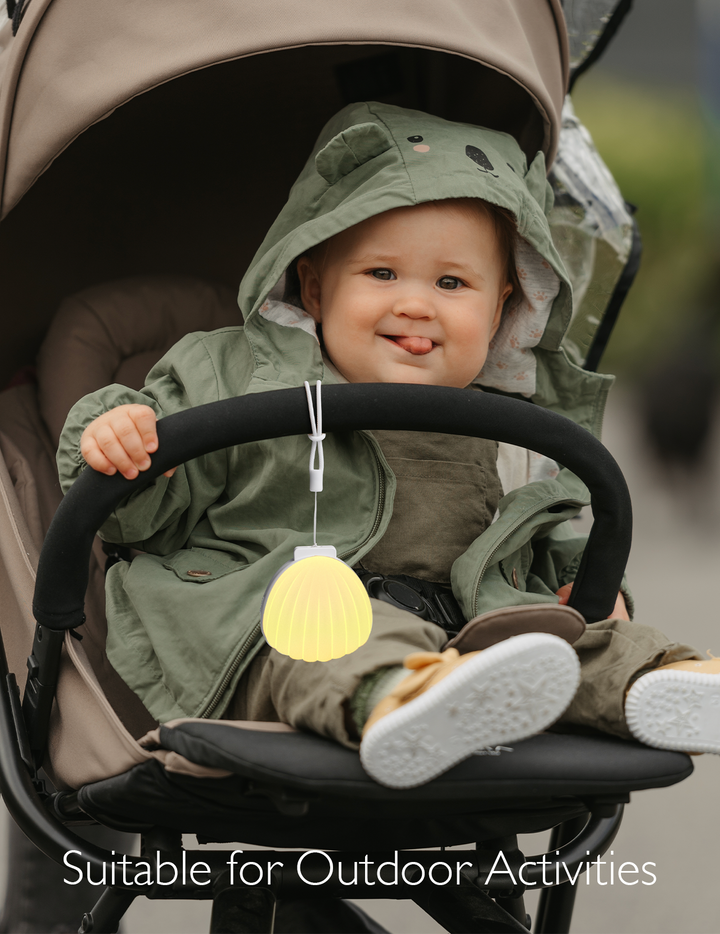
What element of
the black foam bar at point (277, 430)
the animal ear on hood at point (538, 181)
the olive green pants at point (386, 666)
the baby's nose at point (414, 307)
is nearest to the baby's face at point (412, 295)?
the baby's nose at point (414, 307)

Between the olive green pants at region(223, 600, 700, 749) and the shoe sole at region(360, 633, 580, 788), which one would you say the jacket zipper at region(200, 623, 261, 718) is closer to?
the olive green pants at region(223, 600, 700, 749)

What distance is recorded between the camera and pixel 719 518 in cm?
576

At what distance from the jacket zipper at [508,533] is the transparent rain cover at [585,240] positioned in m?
0.45

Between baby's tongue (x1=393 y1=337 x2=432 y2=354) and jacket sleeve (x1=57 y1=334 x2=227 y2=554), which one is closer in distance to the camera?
jacket sleeve (x1=57 y1=334 x2=227 y2=554)

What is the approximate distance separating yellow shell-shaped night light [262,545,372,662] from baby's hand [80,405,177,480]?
0.54 ft

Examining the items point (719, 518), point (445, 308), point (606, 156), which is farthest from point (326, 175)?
point (606, 156)

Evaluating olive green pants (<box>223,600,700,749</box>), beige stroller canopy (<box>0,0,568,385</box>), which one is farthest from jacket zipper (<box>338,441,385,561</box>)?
beige stroller canopy (<box>0,0,568,385</box>)

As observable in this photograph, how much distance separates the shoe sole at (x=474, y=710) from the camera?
66 centimetres

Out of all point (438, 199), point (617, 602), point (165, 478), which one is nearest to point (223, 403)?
point (165, 478)

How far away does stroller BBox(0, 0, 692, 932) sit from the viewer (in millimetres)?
797

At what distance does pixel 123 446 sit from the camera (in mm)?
814

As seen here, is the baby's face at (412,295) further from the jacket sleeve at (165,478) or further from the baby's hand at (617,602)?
the baby's hand at (617,602)

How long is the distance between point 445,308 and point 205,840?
0.62 m

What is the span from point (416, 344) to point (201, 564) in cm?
34
